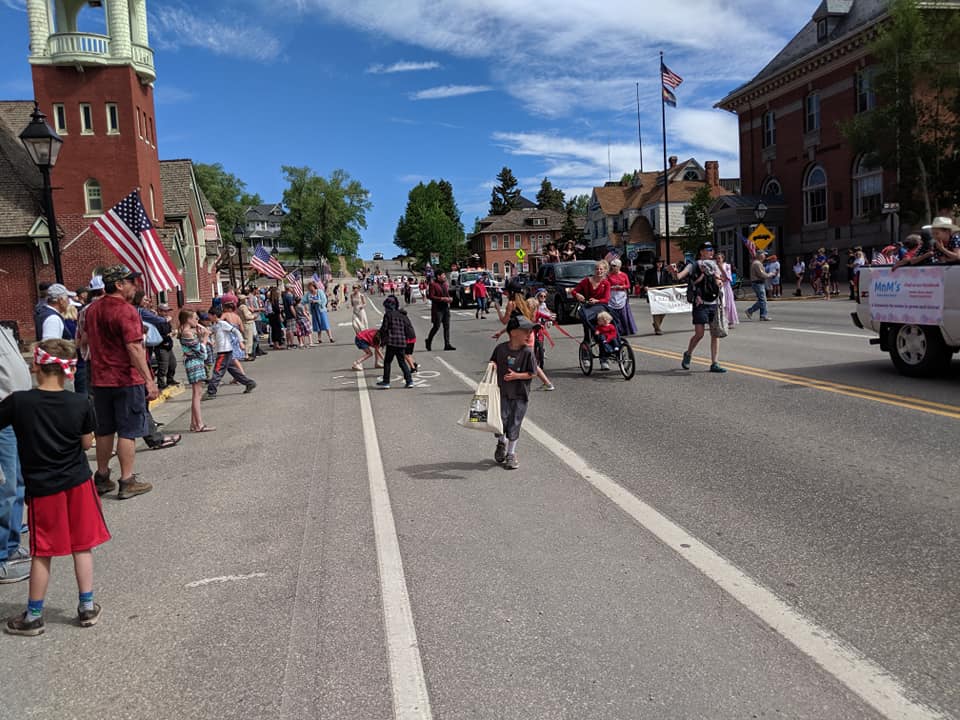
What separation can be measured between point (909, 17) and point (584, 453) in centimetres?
3108

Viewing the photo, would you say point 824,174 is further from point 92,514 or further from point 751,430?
point 92,514

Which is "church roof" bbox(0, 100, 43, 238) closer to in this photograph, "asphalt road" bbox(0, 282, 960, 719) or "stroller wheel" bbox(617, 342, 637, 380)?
"asphalt road" bbox(0, 282, 960, 719)

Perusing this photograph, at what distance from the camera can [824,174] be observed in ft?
143

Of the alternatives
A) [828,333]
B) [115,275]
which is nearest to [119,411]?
[115,275]

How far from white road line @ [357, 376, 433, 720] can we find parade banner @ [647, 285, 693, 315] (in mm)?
15146

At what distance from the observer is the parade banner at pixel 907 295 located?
1013cm

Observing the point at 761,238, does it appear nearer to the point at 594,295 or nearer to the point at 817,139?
the point at 817,139

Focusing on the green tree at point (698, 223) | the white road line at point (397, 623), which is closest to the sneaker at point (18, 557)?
the white road line at point (397, 623)

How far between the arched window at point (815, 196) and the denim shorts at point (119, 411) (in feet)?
141

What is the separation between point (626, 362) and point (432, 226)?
364 feet

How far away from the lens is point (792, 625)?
150 inches

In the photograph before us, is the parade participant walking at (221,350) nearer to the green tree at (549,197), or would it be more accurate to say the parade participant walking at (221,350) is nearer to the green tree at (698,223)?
the green tree at (698,223)

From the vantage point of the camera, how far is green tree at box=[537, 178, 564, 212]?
153625 mm

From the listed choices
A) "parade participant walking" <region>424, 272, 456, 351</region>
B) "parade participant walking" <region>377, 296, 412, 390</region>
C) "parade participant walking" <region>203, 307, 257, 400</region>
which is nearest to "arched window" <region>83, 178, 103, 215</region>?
"parade participant walking" <region>424, 272, 456, 351</region>
